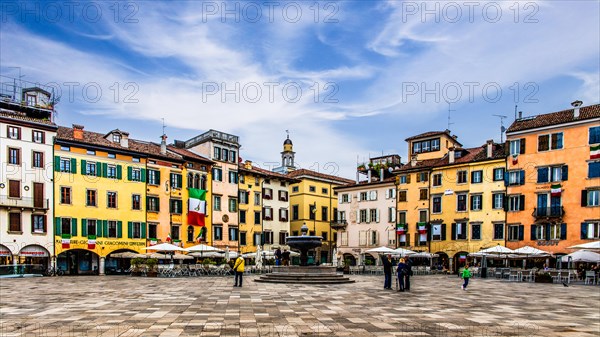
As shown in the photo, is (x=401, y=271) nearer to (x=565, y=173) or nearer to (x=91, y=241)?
(x=565, y=173)

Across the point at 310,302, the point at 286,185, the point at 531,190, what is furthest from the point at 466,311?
the point at 286,185

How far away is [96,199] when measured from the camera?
154 feet

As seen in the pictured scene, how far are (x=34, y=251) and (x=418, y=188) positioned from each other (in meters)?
38.9

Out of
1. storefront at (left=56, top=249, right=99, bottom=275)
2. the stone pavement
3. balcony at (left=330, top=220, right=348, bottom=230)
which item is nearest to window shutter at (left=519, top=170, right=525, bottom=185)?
balcony at (left=330, top=220, right=348, bottom=230)

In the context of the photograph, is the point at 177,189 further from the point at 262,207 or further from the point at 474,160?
the point at 474,160

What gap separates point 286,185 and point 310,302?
48.3 meters

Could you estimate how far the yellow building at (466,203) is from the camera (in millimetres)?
51688

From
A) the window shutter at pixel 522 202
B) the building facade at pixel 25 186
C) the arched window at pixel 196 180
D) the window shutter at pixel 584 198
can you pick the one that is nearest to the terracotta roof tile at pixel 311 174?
the arched window at pixel 196 180

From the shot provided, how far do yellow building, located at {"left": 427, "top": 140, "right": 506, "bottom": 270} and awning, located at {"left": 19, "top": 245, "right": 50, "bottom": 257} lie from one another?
3780 centimetres

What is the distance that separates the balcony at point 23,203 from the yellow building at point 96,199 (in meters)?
1.18

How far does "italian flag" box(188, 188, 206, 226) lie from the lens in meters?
54.2

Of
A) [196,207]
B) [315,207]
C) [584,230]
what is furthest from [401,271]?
[315,207]

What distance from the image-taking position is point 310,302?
1903cm

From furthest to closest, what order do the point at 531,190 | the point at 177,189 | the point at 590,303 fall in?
1. the point at 177,189
2. the point at 531,190
3. the point at 590,303
